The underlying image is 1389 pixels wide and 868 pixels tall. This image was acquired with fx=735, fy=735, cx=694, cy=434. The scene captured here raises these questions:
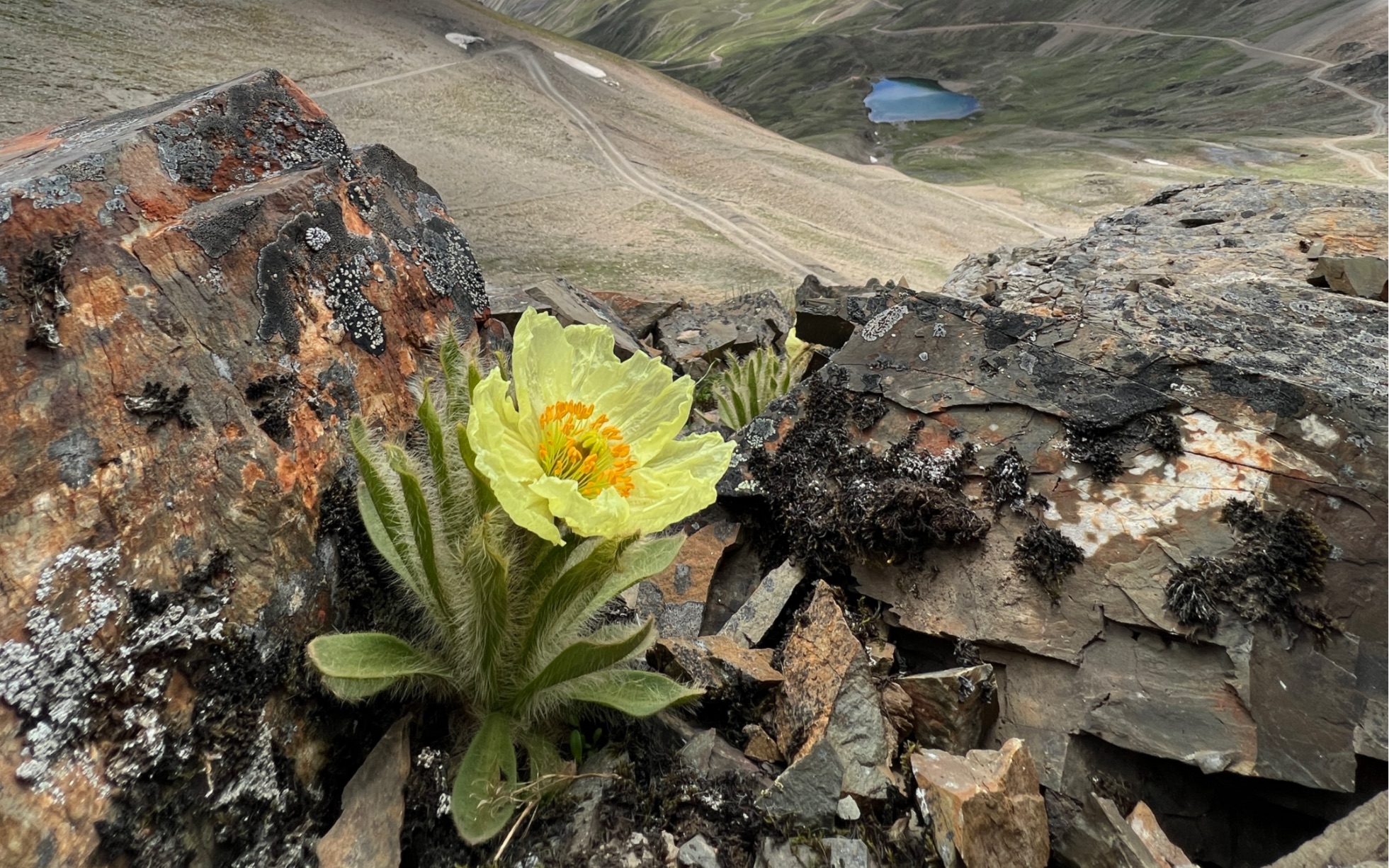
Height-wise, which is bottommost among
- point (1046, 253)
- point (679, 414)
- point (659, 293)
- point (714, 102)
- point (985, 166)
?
point (985, 166)

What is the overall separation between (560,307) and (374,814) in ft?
20.5

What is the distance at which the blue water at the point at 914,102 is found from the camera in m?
72.9

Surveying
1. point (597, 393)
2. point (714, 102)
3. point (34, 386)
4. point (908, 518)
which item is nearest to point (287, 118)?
point (34, 386)

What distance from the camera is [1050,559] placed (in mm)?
2883

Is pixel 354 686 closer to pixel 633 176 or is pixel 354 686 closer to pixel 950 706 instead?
pixel 950 706

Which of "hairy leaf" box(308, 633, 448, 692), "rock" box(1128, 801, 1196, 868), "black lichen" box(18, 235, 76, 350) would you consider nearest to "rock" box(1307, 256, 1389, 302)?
"rock" box(1128, 801, 1196, 868)

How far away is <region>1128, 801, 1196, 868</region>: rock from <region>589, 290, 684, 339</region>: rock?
8328mm

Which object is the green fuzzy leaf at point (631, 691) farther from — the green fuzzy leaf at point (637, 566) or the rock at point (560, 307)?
the rock at point (560, 307)

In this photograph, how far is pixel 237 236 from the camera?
2.44m

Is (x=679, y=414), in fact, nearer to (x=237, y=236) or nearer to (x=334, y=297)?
(x=334, y=297)

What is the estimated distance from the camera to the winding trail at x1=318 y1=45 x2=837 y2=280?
1769cm

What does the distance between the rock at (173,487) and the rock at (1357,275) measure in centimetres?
582

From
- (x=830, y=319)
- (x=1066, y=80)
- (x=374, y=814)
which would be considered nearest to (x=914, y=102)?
(x=1066, y=80)

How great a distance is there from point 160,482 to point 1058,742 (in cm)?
284
